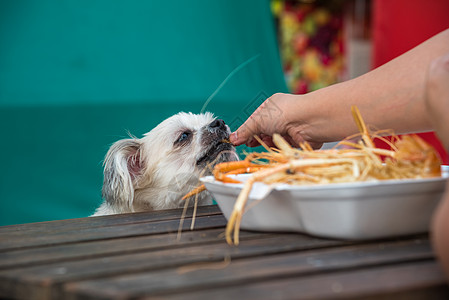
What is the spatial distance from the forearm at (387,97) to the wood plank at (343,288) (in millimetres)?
696

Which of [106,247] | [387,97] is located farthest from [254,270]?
[387,97]

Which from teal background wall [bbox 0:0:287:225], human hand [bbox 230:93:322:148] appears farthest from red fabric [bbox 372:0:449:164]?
human hand [bbox 230:93:322:148]

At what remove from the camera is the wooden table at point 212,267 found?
2.20 feet

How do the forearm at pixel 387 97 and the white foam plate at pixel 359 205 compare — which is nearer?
the white foam plate at pixel 359 205

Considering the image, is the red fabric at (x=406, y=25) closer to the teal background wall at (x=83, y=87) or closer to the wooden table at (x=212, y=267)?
the teal background wall at (x=83, y=87)

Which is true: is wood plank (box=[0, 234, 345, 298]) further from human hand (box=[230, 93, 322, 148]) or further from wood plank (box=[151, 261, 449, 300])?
human hand (box=[230, 93, 322, 148])

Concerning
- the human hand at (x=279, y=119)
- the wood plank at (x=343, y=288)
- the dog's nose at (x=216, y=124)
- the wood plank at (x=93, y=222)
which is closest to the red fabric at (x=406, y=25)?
the dog's nose at (x=216, y=124)

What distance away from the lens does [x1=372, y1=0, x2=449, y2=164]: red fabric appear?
373 centimetres

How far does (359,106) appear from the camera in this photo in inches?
57.0

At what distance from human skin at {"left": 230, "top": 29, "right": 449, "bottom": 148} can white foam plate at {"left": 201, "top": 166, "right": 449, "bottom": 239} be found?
0.47 meters

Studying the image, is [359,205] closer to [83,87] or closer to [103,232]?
[103,232]

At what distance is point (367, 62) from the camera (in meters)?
6.55

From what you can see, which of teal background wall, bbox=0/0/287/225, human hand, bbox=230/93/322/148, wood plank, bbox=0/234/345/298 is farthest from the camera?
teal background wall, bbox=0/0/287/225

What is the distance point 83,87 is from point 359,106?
158 cm
